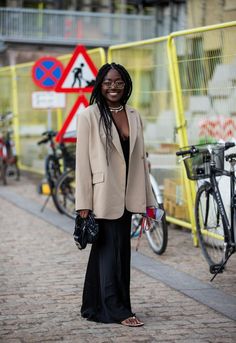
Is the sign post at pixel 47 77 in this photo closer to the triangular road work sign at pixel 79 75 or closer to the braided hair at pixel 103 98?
the triangular road work sign at pixel 79 75

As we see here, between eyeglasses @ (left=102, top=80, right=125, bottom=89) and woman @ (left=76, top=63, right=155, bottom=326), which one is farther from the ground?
eyeglasses @ (left=102, top=80, right=125, bottom=89)

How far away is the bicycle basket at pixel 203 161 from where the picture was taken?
830 centimetres

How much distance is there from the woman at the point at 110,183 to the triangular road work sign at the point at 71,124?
5939 millimetres

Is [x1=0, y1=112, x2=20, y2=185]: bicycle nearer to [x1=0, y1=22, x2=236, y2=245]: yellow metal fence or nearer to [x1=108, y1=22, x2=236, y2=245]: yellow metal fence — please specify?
[x1=0, y1=22, x2=236, y2=245]: yellow metal fence

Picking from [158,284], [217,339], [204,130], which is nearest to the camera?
[217,339]

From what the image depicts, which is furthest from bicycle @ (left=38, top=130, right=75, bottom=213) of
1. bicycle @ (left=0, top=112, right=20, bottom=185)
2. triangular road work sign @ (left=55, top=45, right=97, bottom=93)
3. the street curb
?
bicycle @ (left=0, top=112, right=20, bottom=185)

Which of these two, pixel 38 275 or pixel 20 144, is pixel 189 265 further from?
pixel 20 144

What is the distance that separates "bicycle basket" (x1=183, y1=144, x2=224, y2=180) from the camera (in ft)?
27.2

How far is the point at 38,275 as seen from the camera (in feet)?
27.8

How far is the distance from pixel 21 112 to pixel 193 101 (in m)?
11.8

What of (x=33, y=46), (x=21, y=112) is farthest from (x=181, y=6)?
(x=21, y=112)

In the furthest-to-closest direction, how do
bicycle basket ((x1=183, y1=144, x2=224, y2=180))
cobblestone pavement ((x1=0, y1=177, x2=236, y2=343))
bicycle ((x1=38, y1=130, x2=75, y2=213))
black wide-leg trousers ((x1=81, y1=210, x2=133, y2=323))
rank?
bicycle ((x1=38, y1=130, x2=75, y2=213)) → bicycle basket ((x1=183, y1=144, x2=224, y2=180)) → black wide-leg trousers ((x1=81, y1=210, x2=133, y2=323)) → cobblestone pavement ((x1=0, y1=177, x2=236, y2=343))

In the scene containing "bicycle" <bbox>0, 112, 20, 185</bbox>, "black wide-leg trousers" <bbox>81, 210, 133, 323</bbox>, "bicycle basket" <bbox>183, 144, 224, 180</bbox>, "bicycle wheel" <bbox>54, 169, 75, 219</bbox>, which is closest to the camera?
"black wide-leg trousers" <bbox>81, 210, 133, 323</bbox>

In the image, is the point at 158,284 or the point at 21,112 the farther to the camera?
the point at 21,112
